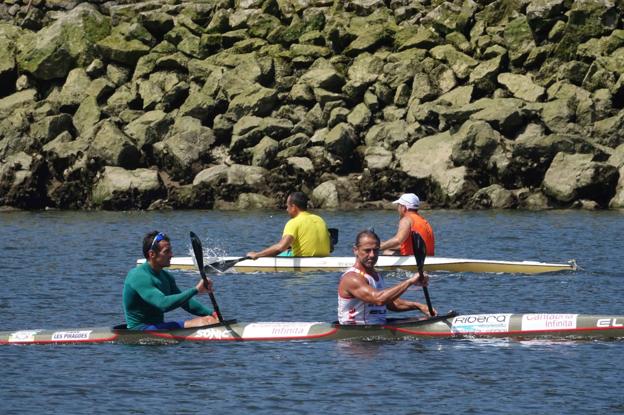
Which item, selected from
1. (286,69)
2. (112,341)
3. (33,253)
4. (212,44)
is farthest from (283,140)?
(112,341)

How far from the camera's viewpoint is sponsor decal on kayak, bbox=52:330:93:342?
21438 mm

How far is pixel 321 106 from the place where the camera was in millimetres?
56656

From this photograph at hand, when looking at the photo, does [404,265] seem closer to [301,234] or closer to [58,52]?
A: [301,234]

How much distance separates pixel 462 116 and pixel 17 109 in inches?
792

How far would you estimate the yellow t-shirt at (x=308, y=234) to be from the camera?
30.4m

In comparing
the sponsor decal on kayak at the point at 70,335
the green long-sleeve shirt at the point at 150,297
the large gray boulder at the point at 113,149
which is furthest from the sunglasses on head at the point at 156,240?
the large gray boulder at the point at 113,149

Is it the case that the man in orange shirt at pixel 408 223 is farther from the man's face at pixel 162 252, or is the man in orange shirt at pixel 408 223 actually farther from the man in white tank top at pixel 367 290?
the man's face at pixel 162 252

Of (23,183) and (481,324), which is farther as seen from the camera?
(23,183)

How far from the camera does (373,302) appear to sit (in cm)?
1973

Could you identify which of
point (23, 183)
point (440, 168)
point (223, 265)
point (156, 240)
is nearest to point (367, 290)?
point (156, 240)

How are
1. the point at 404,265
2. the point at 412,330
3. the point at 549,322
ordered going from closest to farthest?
1. the point at 412,330
2. the point at 549,322
3. the point at 404,265

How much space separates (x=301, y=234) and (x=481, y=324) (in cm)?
1042

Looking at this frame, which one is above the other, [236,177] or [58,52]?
[58,52]

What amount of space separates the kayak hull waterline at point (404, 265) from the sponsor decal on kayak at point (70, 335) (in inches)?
397
